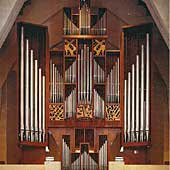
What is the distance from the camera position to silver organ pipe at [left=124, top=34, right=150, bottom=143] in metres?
13.6

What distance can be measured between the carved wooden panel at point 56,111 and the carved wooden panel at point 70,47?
3.43 feet

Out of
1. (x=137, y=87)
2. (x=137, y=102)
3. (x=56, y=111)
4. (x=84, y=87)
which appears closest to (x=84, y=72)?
(x=84, y=87)

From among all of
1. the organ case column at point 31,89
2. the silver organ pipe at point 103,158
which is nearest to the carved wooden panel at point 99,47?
the organ case column at point 31,89

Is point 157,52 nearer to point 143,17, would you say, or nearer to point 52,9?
point 143,17

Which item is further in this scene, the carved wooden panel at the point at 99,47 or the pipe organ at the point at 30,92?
the carved wooden panel at the point at 99,47

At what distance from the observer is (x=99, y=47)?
1376 cm

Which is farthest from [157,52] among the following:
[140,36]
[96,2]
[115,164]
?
[115,164]

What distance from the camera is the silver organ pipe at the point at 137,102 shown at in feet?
44.7

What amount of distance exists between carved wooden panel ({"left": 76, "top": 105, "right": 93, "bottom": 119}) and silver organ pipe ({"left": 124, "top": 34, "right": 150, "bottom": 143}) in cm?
71

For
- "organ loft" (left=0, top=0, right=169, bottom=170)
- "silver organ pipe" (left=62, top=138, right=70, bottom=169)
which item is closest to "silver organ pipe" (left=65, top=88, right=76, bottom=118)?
"organ loft" (left=0, top=0, right=169, bottom=170)

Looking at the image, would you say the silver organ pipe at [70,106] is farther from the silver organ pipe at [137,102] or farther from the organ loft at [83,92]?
the silver organ pipe at [137,102]

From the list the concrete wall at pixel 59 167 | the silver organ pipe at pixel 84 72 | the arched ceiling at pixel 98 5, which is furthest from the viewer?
the arched ceiling at pixel 98 5

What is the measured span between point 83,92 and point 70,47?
3.04 ft

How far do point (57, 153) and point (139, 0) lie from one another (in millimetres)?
3603
